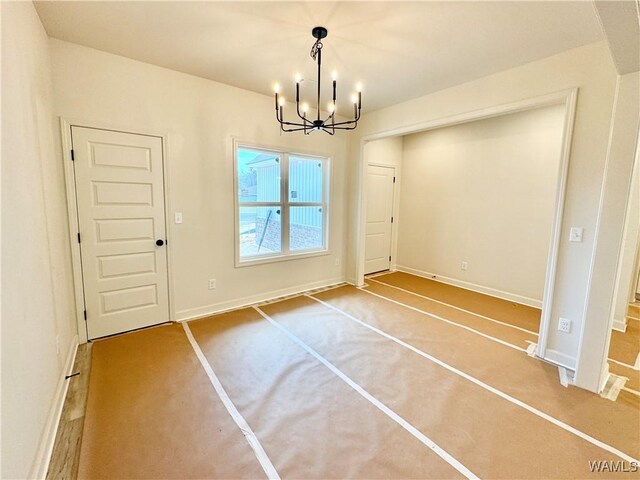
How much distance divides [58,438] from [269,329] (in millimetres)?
1787

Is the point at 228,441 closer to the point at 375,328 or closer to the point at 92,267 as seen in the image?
the point at 375,328

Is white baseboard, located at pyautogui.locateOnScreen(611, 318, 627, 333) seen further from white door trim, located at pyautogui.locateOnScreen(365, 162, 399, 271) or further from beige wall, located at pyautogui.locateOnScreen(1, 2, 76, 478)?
beige wall, located at pyautogui.locateOnScreen(1, 2, 76, 478)

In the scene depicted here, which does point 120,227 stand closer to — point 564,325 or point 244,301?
point 244,301

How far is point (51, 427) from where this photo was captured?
1.72m

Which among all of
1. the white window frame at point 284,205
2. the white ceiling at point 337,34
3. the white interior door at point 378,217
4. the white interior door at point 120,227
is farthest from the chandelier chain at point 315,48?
the white interior door at point 378,217

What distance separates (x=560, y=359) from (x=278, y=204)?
3524 mm

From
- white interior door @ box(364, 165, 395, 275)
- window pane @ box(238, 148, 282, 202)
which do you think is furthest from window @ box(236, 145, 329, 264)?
white interior door @ box(364, 165, 395, 275)

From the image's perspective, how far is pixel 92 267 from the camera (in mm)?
2783

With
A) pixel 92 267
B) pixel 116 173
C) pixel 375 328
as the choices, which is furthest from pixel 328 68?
pixel 92 267

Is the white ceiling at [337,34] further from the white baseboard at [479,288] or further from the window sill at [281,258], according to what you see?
the white baseboard at [479,288]

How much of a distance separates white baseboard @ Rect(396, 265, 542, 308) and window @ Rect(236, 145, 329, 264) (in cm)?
204
